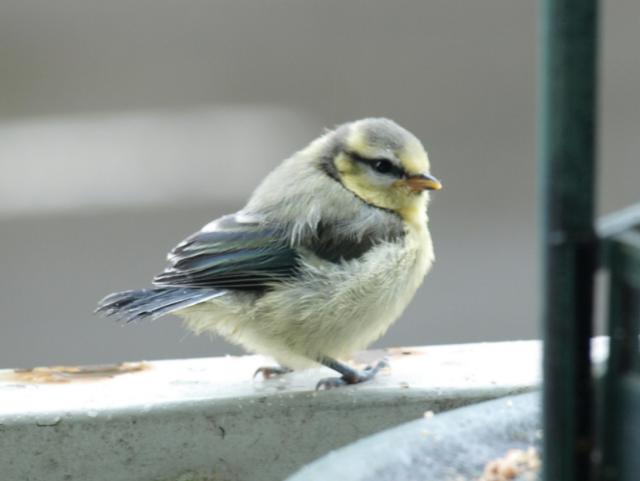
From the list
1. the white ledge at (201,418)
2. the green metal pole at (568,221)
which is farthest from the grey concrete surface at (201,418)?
the green metal pole at (568,221)

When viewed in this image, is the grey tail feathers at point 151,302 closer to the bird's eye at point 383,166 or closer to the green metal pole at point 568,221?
the bird's eye at point 383,166

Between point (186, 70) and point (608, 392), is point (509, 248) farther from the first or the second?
point (608, 392)

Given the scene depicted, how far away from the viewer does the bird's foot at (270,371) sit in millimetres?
4168

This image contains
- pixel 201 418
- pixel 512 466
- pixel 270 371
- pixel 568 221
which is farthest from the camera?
pixel 270 371

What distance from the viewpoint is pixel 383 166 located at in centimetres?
463

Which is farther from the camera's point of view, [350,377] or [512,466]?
[350,377]

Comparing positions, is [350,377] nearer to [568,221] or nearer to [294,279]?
[294,279]

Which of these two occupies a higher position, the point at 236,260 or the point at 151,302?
the point at 236,260

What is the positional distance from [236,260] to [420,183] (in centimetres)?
68

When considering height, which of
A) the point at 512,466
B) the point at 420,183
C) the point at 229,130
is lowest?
the point at 512,466

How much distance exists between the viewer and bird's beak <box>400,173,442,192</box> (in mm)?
4609

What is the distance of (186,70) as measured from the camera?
11375 millimetres

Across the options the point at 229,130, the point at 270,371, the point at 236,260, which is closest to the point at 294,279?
the point at 236,260

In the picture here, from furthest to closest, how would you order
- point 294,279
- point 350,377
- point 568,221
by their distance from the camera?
point 294,279, point 350,377, point 568,221
